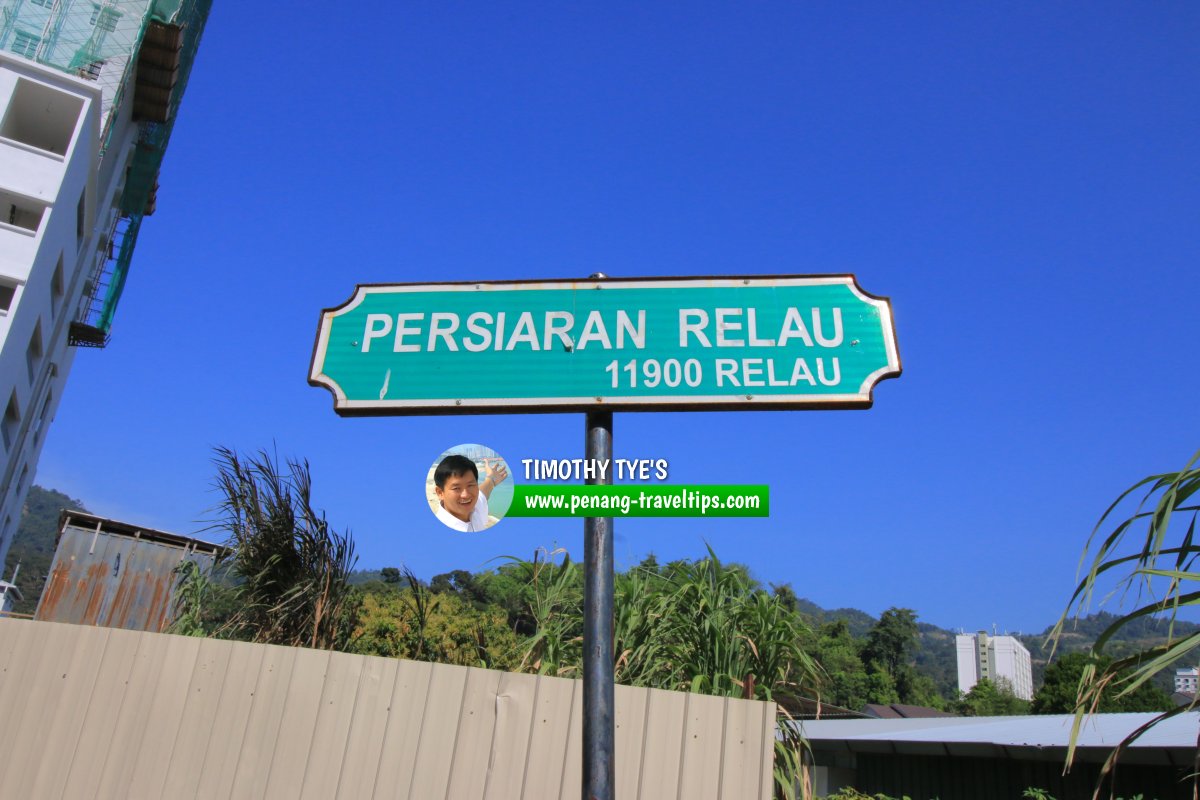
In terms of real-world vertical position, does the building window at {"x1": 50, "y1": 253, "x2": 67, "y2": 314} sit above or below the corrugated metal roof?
above

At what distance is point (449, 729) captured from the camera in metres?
3.06

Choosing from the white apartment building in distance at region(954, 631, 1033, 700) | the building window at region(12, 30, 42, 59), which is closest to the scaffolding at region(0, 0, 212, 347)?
the building window at region(12, 30, 42, 59)

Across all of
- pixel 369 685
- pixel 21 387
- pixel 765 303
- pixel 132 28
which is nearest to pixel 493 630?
pixel 369 685

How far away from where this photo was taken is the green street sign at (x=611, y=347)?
2170mm

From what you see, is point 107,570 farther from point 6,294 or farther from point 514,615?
point 6,294

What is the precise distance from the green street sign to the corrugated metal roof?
132 cm

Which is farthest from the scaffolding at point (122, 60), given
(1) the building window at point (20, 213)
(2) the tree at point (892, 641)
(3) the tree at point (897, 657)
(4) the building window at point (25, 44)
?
(2) the tree at point (892, 641)

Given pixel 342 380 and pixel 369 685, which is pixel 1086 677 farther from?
pixel 369 685

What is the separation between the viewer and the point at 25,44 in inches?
1089

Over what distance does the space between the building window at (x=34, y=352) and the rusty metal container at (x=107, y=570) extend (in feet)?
50.6

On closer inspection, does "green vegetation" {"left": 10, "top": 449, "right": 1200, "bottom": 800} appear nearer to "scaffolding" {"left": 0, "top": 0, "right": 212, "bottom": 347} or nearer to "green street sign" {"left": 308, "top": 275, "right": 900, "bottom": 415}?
"green street sign" {"left": 308, "top": 275, "right": 900, "bottom": 415}

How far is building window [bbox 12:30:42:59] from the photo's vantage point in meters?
27.5

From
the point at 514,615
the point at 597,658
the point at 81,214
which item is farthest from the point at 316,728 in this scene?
the point at 81,214

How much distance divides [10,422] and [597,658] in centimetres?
3050
